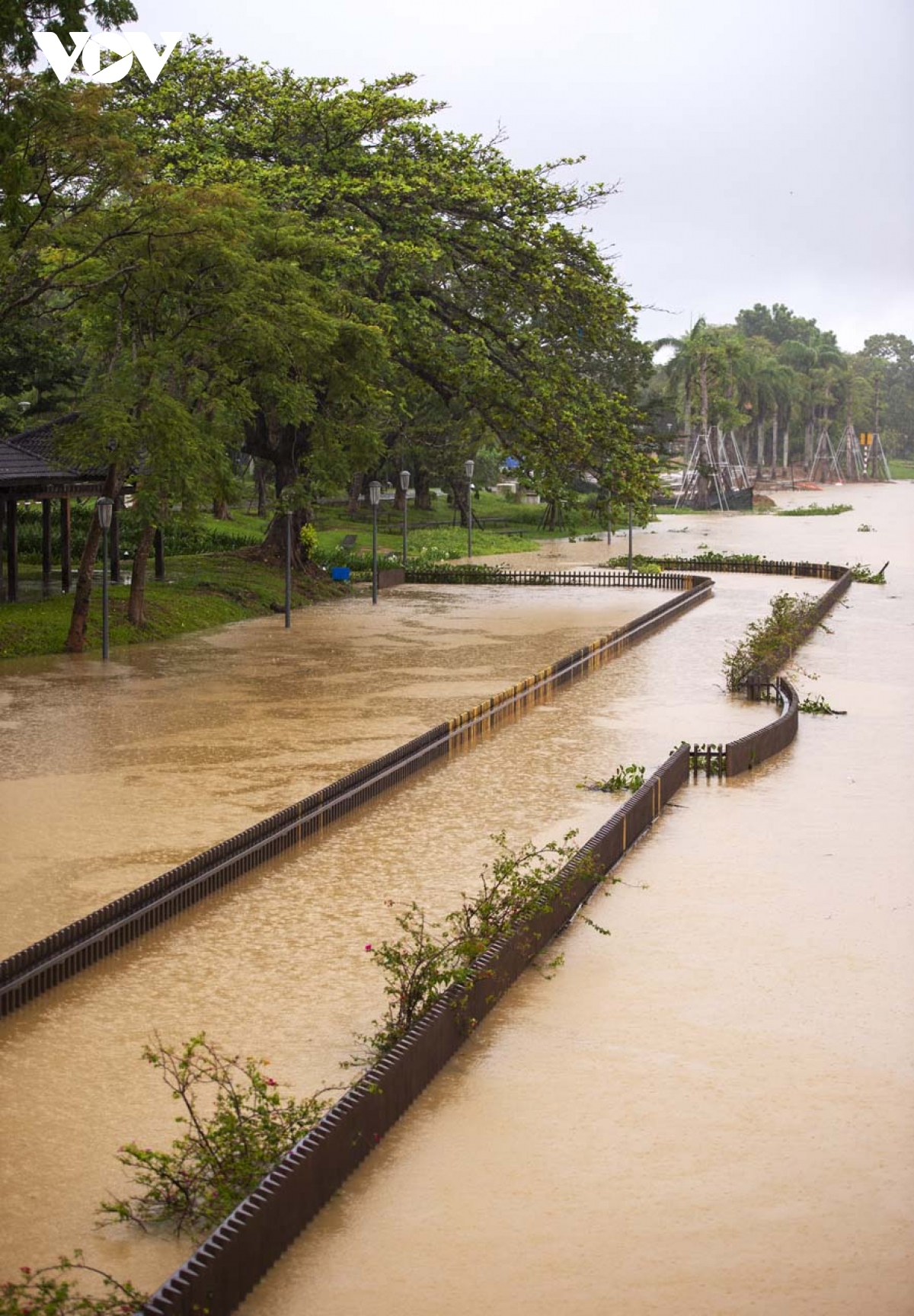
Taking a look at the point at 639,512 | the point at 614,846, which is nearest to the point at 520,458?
the point at 639,512

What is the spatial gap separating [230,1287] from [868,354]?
7363 inches

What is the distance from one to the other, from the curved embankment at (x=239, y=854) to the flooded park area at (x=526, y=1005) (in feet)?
0.62

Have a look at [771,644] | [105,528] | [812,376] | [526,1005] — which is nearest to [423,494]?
[771,644]

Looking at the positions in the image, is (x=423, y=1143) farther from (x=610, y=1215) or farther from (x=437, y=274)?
(x=437, y=274)

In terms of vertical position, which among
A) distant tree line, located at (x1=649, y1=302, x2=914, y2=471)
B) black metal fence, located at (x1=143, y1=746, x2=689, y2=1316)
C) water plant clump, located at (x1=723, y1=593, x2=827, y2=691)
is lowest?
black metal fence, located at (x1=143, y1=746, x2=689, y2=1316)

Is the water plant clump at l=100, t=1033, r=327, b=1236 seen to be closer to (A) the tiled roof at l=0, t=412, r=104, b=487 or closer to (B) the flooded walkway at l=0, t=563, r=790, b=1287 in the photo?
(B) the flooded walkway at l=0, t=563, r=790, b=1287

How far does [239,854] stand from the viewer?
14.6 metres

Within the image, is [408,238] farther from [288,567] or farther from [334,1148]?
[334,1148]

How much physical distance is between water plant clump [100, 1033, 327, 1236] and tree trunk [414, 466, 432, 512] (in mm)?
55384

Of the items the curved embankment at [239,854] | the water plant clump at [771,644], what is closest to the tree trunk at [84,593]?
the curved embankment at [239,854]

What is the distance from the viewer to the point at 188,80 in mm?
37344

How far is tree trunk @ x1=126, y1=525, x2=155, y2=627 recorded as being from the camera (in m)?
30.1

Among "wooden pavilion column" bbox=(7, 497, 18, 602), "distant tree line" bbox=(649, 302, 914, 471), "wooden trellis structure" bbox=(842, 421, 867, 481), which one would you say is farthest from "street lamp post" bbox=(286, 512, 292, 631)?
"wooden trellis structure" bbox=(842, 421, 867, 481)

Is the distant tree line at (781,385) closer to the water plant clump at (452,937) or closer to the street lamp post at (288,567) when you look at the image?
the street lamp post at (288,567)
